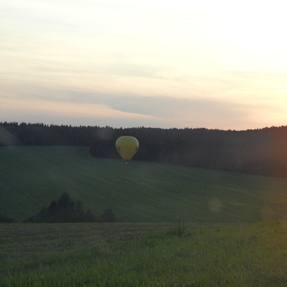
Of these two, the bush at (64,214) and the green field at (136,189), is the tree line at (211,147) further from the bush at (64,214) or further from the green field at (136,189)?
the bush at (64,214)

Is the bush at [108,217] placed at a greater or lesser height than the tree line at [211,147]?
lesser

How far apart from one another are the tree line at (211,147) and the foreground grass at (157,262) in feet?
181

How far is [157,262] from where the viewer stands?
14047 millimetres

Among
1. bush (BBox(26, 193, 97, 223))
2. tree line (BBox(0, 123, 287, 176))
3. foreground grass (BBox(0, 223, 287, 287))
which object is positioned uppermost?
tree line (BBox(0, 123, 287, 176))

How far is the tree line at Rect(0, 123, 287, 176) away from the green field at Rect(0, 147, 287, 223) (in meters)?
2.25

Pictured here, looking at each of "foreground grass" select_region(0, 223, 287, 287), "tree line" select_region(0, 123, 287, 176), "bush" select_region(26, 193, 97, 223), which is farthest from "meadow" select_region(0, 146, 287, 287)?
"bush" select_region(26, 193, 97, 223)

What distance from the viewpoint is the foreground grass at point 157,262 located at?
39.0 ft

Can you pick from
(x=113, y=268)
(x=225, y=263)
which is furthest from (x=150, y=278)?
(x=225, y=263)

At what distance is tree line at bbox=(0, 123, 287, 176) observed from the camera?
78.1 m

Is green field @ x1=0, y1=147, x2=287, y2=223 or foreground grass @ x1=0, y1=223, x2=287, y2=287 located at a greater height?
foreground grass @ x1=0, y1=223, x2=287, y2=287

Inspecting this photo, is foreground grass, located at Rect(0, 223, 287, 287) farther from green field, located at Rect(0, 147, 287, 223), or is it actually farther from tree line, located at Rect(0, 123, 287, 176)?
tree line, located at Rect(0, 123, 287, 176)

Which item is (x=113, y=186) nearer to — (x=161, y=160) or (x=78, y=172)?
(x=78, y=172)

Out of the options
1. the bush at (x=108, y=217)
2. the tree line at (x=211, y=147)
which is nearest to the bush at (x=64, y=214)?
the bush at (x=108, y=217)

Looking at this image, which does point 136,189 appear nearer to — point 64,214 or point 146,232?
point 64,214
